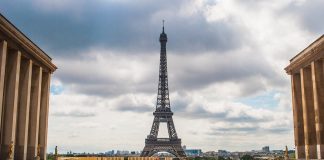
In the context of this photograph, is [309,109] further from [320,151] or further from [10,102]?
[10,102]

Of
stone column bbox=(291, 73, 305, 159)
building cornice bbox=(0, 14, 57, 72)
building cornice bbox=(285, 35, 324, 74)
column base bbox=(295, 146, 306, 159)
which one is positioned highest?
building cornice bbox=(0, 14, 57, 72)

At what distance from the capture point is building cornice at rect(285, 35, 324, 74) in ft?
165

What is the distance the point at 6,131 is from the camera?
161 feet

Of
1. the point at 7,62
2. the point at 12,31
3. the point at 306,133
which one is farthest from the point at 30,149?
the point at 306,133

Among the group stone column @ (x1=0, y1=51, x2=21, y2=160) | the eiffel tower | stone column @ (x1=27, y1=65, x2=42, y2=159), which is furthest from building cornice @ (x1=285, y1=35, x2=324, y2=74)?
the eiffel tower

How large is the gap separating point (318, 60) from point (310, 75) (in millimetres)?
5484

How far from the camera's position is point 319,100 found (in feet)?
167

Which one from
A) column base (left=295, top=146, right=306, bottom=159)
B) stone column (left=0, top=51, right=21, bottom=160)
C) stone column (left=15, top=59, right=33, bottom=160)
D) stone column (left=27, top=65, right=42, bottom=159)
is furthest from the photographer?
stone column (left=27, top=65, right=42, bottom=159)

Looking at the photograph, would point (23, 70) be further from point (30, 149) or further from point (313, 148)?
point (313, 148)

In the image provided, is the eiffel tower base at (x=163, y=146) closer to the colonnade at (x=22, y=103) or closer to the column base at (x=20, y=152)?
the colonnade at (x=22, y=103)

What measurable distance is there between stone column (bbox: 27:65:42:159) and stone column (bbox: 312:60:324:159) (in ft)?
123

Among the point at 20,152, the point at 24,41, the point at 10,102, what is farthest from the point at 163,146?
the point at 10,102

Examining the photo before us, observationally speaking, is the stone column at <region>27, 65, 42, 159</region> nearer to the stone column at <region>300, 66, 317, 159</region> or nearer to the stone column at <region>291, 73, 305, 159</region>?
the stone column at <region>300, 66, 317, 159</region>

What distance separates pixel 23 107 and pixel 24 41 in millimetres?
8878
